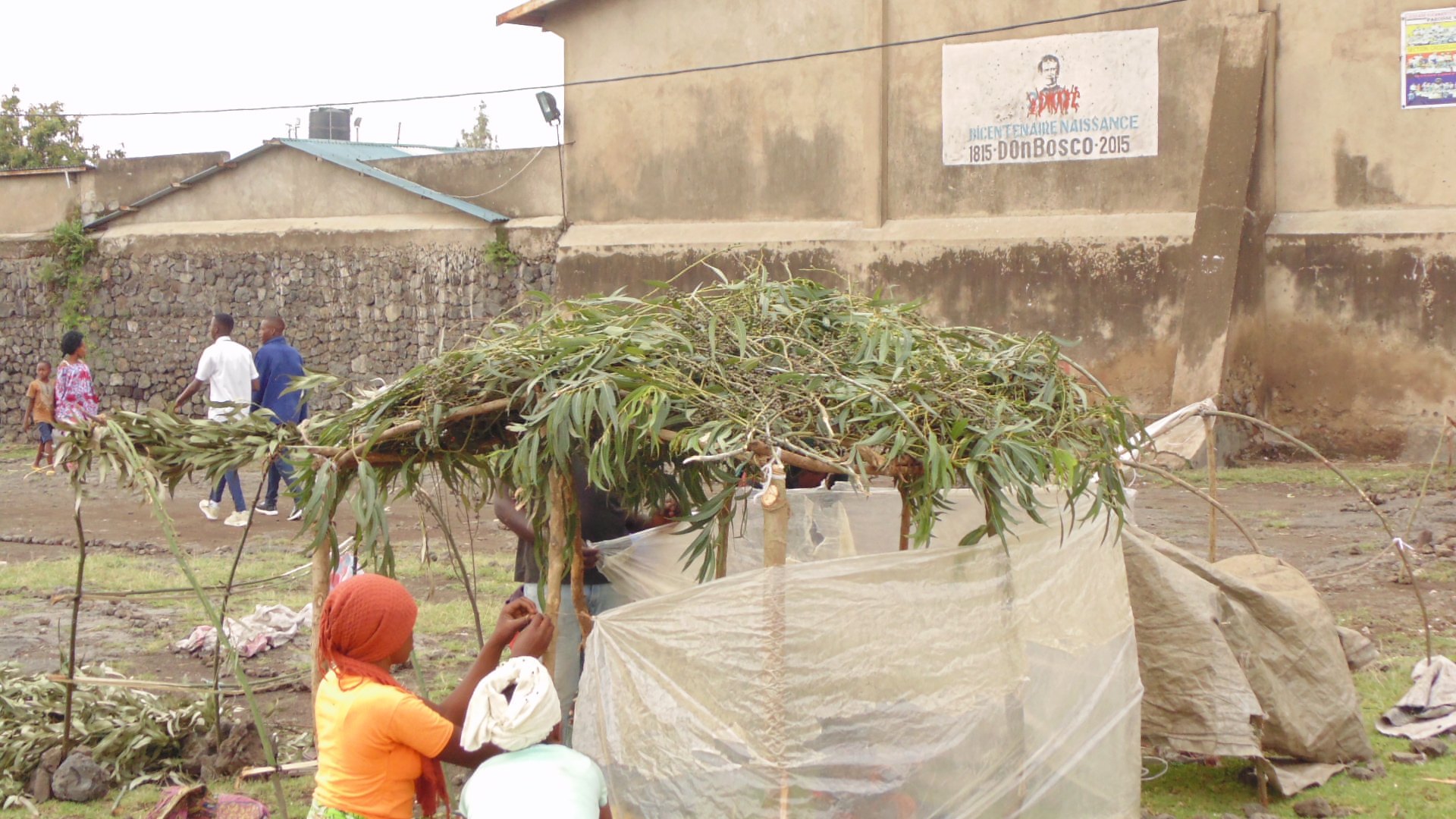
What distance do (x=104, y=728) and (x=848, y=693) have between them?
3282 millimetres

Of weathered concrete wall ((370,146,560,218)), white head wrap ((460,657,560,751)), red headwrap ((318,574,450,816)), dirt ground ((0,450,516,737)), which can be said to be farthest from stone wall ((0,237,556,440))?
white head wrap ((460,657,560,751))

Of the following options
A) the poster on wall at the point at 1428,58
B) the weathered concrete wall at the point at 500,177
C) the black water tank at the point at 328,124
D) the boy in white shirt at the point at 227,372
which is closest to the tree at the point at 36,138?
the black water tank at the point at 328,124

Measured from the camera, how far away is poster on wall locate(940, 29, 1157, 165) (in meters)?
13.0

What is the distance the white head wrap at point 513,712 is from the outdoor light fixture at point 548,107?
45.4 feet

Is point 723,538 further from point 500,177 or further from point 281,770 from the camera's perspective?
point 500,177

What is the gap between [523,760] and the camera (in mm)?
2715

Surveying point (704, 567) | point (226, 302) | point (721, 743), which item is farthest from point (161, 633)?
point (226, 302)

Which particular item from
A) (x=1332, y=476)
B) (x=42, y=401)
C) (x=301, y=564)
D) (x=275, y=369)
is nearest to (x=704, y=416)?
(x=301, y=564)

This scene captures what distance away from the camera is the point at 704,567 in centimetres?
372

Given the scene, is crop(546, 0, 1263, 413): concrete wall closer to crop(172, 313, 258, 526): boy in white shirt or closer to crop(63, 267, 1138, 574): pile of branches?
crop(172, 313, 258, 526): boy in white shirt

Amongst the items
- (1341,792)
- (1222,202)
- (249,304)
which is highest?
(1222,202)

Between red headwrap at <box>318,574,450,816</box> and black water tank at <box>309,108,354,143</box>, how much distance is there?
20.6 metres

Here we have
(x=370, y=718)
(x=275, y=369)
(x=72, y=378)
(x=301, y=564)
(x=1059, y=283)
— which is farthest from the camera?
(x=1059, y=283)

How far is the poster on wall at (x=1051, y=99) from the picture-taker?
1302 centimetres
